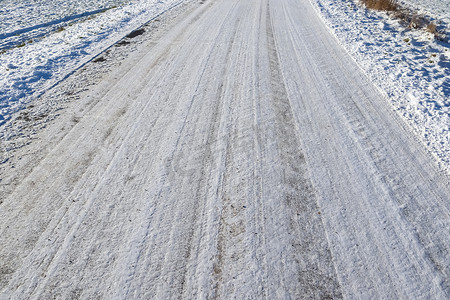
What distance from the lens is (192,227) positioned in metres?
3.10

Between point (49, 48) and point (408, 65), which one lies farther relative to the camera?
point (49, 48)

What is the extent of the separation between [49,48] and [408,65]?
991 centimetres

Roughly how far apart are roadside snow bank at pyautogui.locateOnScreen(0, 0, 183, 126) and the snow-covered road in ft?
4.63

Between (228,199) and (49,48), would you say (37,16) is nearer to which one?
(49,48)

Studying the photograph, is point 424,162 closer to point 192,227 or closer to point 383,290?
point 383,290

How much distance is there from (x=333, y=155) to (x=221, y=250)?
2.19 metres

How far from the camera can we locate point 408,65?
7.00 m

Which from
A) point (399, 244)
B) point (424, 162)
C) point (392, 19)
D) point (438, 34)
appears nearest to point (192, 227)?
point (399, 244)

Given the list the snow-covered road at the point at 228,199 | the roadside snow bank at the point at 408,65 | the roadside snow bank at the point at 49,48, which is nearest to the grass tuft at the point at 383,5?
the roadside snow bank at the point at 408,65

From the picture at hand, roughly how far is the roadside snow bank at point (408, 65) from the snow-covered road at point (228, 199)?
0.36 meters

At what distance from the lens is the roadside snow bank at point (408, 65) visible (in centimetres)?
473

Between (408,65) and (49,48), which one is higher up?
(49,48)

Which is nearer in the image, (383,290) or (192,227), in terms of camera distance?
(383,290)

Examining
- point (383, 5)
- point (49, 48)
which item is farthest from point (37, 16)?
point (383, 5)
